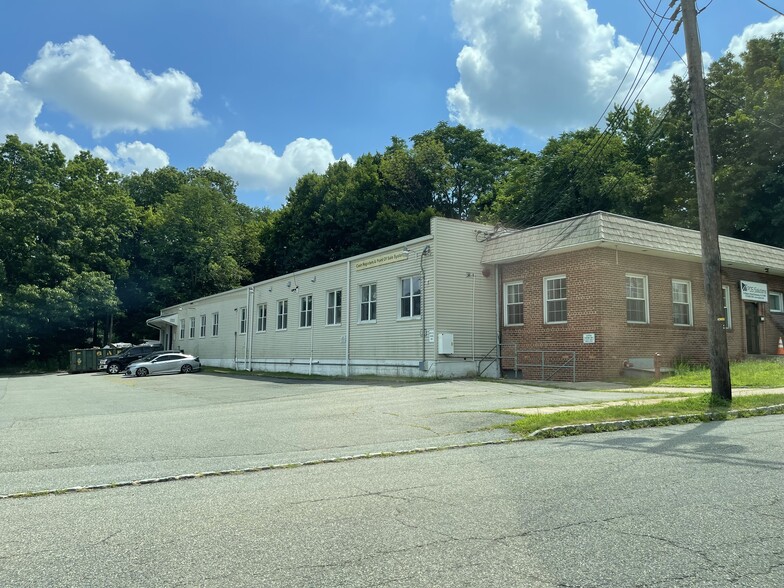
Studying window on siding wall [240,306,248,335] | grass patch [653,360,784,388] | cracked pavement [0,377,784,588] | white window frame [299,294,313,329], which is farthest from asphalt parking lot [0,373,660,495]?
window on siding wall [240,306,248,335]

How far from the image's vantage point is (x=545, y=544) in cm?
451

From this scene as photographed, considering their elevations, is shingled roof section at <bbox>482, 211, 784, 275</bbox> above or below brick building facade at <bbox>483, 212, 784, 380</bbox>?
above

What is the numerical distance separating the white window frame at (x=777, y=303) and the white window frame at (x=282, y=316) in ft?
72.9

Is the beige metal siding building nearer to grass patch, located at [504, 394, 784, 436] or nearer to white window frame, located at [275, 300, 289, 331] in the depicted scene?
white window frame, located at [275, 300, 289, 331]

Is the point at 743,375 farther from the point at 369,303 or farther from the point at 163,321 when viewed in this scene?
the point at 163,321

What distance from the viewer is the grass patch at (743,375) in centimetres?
1655

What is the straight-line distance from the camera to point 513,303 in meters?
22.4

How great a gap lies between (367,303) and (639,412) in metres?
16.4

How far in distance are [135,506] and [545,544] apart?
3.82 m

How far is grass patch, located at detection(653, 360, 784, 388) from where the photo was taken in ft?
54.3

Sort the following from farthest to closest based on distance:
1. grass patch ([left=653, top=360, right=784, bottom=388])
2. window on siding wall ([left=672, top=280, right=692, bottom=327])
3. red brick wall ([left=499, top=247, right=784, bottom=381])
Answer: window on siding wall ([left=672, top=280, right=692, bottom=327]), red brick wall ([left=499, top=247, right=784, bottom=381]), grass patch ([left=653, top=360, right=784, bottom=388])

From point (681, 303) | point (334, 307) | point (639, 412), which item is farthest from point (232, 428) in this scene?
point (334, 307)

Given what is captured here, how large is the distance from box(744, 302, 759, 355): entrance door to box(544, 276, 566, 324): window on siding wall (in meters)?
8.42

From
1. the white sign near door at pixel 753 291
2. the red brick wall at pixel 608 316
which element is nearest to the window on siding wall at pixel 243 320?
the red brick wall at pixel 608 316
